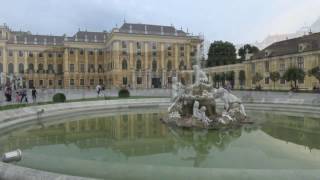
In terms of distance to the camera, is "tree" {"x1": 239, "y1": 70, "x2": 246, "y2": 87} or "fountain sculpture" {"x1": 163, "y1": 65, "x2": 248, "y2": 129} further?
"tree" {"x1": 239, "y1": 70, "x2": 246, "y2": 87}

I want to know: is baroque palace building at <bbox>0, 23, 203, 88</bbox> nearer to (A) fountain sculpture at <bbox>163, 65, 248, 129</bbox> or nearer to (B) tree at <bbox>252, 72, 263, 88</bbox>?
(B) tree at <bbox>252, 72, 263, 88</bbox>

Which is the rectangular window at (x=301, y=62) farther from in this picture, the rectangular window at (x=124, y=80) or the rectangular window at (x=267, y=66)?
the rectangular window at (x=124, y=80)

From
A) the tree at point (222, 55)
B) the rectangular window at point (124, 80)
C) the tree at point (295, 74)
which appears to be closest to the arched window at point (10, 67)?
the rectangular window at point (124, 80)

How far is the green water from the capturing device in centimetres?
846

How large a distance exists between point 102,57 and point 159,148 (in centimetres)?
8565

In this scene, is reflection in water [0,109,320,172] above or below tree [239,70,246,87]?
below

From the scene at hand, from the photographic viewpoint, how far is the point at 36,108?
78.2ft

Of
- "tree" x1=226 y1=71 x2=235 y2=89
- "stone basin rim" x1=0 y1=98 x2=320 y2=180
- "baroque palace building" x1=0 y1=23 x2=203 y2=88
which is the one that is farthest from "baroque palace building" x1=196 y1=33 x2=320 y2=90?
"stone basin rim" x1=0 y1=98 x2=320 y2=180

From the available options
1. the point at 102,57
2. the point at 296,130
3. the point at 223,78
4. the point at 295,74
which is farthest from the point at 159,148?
the point at 102,57

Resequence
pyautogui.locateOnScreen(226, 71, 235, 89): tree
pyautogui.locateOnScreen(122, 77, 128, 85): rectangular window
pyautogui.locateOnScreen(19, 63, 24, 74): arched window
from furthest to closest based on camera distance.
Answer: pyautogui.locateOnScreen(19, 63, 24, 74): arched window → pyautogui.locateOnScreen(122, 77, 128, 85): rectangular window → pyautogui.locateOnScreen(226, 71, 235, 89): tree

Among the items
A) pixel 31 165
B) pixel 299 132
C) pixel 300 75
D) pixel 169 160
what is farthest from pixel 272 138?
pixel 300 75

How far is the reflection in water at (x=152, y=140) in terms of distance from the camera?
38.8ft

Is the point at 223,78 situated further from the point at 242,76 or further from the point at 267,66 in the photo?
the point at 267,66

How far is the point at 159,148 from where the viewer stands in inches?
523
